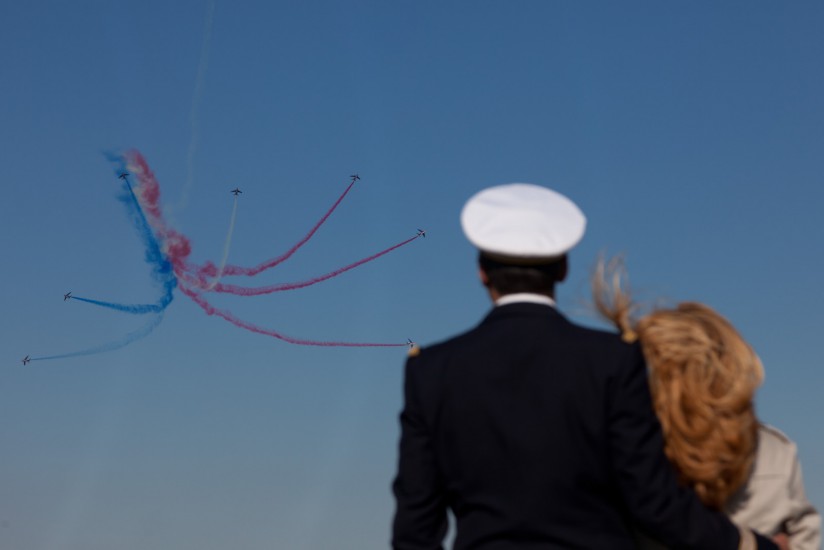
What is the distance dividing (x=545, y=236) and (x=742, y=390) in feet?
4.73

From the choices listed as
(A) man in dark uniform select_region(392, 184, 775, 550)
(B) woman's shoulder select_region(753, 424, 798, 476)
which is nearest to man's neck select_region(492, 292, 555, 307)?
(A) man in dark uniform select_region(392, 184, 775, 550)

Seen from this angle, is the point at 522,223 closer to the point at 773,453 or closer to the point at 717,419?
the point at 717,419

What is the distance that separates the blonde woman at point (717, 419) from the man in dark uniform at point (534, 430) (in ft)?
0.76

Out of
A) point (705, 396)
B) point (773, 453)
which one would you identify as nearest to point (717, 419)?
point (705, 396)

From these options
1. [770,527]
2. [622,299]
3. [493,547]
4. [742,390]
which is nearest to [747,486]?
[770,527]

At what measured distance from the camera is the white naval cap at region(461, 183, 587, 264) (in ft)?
19.8

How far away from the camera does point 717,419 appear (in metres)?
6.07

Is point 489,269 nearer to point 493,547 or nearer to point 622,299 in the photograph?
point 622,299

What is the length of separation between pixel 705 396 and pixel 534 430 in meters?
1.07

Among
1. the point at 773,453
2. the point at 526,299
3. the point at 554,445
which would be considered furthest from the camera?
the point at 773,453

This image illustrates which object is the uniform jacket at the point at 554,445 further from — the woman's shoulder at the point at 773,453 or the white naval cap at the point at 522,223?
the woman's shoulder at the point at 773,453

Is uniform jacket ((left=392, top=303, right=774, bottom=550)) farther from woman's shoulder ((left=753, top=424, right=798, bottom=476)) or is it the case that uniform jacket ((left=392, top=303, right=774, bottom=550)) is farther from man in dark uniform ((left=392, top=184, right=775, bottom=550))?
woman's shoulder ((left=753, top=424, right=798, bottom=476))

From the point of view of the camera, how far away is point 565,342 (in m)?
5.91

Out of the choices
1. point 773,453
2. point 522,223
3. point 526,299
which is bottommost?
point 773,453
